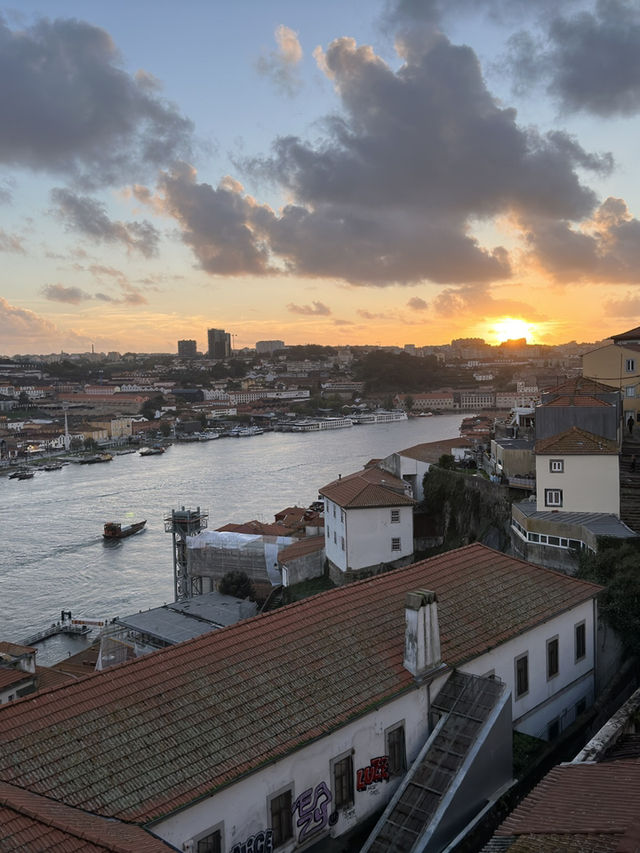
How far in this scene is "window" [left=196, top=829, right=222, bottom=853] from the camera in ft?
Result: 9.06

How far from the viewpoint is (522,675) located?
14.5 feet

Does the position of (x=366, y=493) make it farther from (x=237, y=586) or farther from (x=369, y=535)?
(x=237, y=586)

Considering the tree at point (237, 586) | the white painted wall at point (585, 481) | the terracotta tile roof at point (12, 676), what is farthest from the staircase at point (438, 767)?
the tree at point (237, 586)

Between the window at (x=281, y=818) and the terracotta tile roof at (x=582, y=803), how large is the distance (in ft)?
2.98

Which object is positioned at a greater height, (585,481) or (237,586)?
(585,481)

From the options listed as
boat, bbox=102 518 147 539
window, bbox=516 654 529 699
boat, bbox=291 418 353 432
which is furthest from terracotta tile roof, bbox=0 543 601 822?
Result: boat, bbox=291 418 353 432

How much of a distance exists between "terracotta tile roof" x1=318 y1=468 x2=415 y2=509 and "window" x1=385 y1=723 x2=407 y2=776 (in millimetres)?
5289

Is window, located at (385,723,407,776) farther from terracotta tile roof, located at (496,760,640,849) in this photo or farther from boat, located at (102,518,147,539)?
boat, located at (102,518,147,539)

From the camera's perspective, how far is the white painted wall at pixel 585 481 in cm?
725

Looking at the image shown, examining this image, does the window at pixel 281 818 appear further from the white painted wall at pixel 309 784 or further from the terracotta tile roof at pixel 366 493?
the terracotta tile roof at pixel 366 493

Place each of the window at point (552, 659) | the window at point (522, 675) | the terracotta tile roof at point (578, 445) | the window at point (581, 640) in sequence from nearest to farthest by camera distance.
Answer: the window at point (522, 675), the window at point (552, 659), the window at point (581, 640), the terracotta tile roof at point (578, 445)

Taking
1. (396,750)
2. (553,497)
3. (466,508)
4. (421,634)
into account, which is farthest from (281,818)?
(466,508)

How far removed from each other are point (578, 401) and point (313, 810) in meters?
6.33

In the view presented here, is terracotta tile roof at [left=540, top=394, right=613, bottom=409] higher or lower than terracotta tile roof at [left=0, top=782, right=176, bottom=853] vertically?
higher
